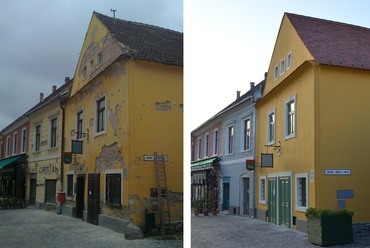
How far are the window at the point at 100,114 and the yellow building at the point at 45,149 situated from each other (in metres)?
0.40

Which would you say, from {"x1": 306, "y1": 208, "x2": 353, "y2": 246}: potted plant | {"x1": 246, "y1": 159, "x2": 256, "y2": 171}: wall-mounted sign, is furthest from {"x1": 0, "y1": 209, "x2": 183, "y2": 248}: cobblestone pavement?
{"x1": 246, "y1": 159, "x2": 256, "y2": 171}: wall-mounted sign

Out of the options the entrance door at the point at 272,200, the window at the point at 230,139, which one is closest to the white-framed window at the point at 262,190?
the entrance door at the point at 272,200

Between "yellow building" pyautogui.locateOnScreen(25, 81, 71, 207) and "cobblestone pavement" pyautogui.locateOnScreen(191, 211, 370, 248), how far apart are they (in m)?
2.93

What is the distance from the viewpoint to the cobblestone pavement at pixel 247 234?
584cm

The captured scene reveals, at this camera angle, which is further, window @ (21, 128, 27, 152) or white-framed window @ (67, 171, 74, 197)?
white-framed window @ (67, 171, 74, 197)

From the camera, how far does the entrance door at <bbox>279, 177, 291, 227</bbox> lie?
22.4ft

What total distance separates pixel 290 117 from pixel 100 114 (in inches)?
139

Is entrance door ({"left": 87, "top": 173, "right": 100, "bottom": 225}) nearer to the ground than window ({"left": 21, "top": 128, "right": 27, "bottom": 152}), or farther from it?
nearer to the ground

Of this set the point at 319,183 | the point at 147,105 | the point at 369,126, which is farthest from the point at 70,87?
the point at 369,126

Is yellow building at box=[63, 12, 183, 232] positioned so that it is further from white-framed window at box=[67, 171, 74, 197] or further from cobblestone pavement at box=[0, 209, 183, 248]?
cobblestone pavement at box=[0, 209, 183, 248]

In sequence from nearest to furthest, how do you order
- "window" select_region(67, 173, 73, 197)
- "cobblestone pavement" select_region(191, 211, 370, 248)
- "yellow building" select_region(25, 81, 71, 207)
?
"yellow building" select_region(25, 81, 71, 207)
"window" select_region(67, 173, 73, 197)
"cobblestone pavement" select_region(191, 211, 370, 248)

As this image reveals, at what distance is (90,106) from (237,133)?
462cm

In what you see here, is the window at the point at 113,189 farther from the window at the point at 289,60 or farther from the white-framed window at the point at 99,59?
the window at the point at 289,60

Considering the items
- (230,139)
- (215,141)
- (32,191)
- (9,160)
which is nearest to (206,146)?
(215,141)
